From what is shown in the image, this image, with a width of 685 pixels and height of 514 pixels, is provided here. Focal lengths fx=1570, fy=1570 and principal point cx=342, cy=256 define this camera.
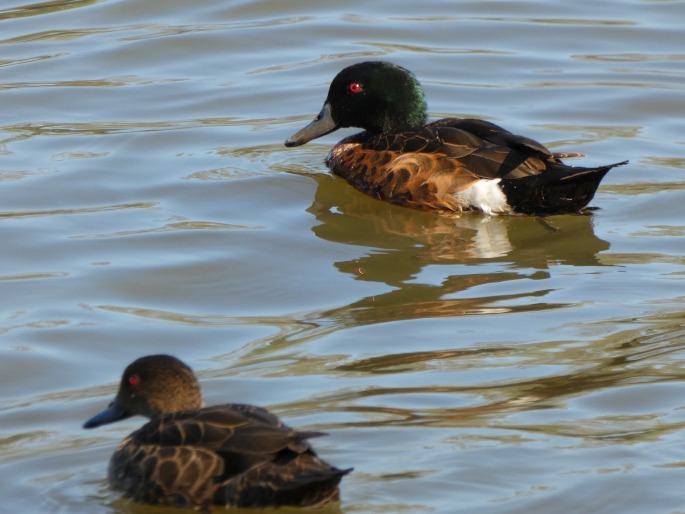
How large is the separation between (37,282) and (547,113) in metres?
5.16

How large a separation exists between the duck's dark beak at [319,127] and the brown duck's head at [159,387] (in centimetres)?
527

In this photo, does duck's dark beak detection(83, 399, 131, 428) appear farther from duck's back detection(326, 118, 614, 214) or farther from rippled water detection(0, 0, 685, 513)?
duck's back detection(326, 118, 614, 214)

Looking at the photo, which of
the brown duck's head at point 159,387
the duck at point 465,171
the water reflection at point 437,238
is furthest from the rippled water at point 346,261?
the brown duck's head at point 159,387

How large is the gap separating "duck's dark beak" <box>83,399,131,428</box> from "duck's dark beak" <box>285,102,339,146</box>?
525 cm

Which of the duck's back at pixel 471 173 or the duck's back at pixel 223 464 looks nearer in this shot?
the duck's back at pixel 223 464

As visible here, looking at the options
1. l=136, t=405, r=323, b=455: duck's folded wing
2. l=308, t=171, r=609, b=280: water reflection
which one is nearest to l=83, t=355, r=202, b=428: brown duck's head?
l=136, t=405, r=323, b=455: duck's folded wing

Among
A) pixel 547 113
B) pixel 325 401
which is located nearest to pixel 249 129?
pixel 547 113

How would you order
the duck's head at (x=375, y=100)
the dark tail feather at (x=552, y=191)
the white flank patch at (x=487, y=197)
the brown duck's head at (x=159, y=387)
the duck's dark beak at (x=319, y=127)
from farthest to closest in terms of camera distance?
the duck's dark beak at (x=319, y=127)
the duck's head at (x=375, y=100)
the white flank patch at (x=487, y=197)
the dark tail feather at (x=552, y=191)
the brown duck's head at (x=159, y=387)

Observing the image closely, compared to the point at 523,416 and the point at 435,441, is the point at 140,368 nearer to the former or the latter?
the point at 435,441

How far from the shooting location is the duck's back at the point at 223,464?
551 cm

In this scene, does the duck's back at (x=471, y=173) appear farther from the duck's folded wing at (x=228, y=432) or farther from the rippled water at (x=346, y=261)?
the duck's folded wing at (x=228, y=432)

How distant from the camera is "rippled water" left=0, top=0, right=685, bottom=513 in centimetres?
619

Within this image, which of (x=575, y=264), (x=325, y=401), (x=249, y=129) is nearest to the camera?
(x=325, y=401)

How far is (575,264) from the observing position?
29.2ft
